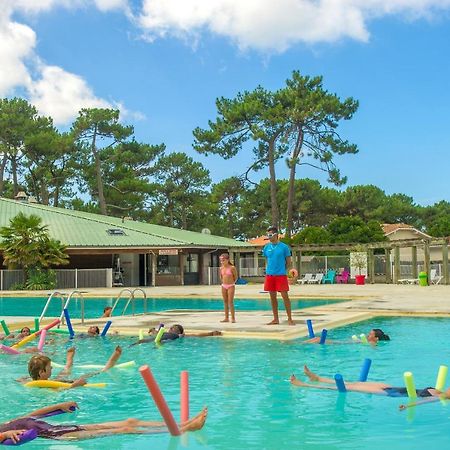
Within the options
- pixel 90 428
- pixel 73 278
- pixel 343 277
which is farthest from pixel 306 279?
pixel 90 428

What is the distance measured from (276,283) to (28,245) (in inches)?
892

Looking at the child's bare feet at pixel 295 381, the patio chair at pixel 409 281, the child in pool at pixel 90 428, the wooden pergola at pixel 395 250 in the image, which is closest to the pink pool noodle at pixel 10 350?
the child's bare feet at pixel 295 381

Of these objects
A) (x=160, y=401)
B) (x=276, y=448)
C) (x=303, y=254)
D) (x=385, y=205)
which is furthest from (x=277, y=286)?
(x=385, y=205)

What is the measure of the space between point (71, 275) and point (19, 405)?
1144 inches

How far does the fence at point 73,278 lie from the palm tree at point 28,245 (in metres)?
1.25

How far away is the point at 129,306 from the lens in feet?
77.7

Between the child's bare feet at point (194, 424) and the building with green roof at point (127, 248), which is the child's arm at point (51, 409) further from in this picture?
the building with green roof at point (127, 248)

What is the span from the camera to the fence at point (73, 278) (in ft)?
113

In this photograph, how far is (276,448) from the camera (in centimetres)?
530

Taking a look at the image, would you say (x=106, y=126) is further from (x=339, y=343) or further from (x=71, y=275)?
(x=339, y=343)

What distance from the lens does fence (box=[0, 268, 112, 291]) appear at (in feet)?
113

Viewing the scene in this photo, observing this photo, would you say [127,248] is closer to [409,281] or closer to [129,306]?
[129,306]

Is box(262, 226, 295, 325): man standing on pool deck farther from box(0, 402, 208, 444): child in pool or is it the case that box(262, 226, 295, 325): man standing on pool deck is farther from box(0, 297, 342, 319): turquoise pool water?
box(0, 297, 342, 319): turquoise pool water

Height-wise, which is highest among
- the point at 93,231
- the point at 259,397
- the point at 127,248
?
the point at 93,231
